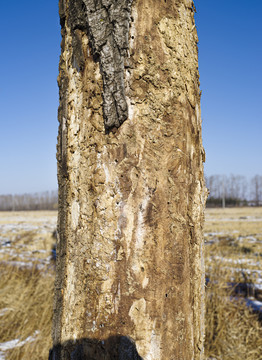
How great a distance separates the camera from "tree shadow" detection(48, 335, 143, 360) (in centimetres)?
96

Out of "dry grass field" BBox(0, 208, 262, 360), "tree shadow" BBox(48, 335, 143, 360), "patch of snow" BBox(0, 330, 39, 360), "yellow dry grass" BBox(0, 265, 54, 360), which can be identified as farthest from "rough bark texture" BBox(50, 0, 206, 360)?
"patch of snow" BBox(0, 330, 39, 360)

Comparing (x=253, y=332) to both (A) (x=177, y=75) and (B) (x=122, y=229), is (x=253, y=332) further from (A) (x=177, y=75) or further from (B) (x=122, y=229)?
(A) (x=177, y=75)

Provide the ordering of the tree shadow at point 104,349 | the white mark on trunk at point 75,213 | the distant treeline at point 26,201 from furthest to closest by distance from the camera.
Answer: the distant treeline at point 26,201 → the white mark on trunk at point 75,213 → the tree shadow at point 104,349

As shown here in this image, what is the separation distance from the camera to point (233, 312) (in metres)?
3.03

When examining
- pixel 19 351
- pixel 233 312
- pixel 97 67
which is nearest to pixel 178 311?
pixel 97 67

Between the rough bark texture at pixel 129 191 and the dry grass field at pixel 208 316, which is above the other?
the rough bark texture at pixel 129 191

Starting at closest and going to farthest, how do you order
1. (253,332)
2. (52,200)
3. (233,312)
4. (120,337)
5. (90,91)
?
(120,337)
(90,91)
(253,332)
(233,312)
(52,200)

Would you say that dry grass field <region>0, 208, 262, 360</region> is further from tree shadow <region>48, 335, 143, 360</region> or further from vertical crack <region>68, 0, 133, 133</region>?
vertical crack <region>68, 0, 133, 133</region>

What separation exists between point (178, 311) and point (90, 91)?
89 cm

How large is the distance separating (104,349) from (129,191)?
56 cm

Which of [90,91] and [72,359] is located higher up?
[90,91]

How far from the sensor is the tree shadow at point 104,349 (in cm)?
96

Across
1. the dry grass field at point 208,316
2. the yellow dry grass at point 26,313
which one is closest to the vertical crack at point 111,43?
the dry grass field at point 208,316

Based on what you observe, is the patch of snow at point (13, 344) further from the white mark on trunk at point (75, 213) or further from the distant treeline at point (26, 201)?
the distant treeline at point (26, 201)
